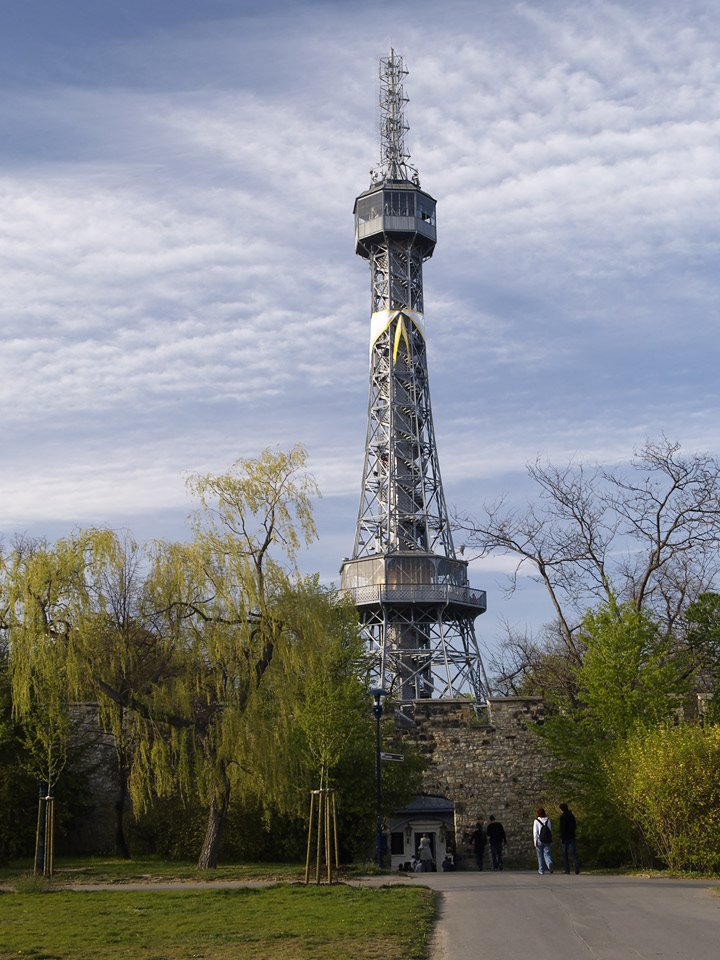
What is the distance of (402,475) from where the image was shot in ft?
208

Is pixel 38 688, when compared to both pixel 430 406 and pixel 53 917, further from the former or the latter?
pixel 430 406

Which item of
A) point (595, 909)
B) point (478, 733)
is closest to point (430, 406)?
point (478, 733)

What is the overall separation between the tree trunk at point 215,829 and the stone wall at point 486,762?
779 cm

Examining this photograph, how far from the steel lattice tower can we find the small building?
17.0m

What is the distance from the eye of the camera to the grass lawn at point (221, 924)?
9.56 m

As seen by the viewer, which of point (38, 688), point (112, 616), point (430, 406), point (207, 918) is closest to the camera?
point (207, 918)

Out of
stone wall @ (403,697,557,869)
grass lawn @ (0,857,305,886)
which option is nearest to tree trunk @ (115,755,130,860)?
grass lawn @ (0,857,305,886)

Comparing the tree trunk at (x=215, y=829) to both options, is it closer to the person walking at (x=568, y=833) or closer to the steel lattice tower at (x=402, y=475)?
the person walking at (x=568, y=833)

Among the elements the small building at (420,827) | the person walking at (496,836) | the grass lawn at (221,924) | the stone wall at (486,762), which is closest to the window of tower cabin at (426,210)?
the small building at (420,827)

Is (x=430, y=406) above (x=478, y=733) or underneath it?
above

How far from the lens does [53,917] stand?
12.5 m

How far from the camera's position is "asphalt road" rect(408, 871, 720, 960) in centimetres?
938

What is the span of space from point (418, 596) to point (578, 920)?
1738 inches

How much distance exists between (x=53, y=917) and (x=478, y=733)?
16289 mm
